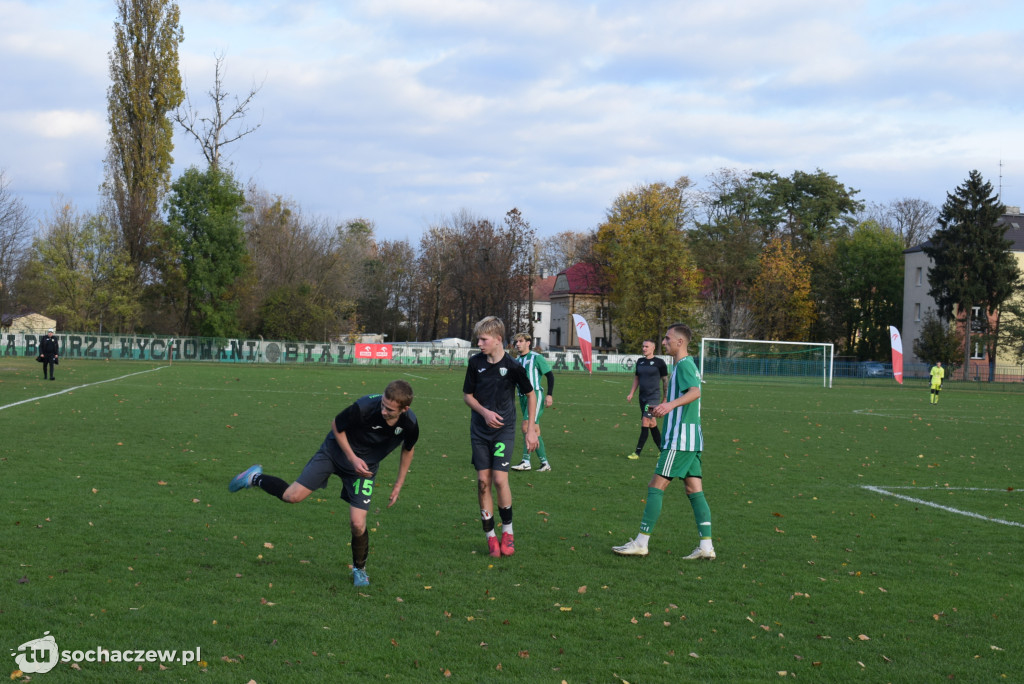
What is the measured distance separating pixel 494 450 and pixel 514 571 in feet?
3.34

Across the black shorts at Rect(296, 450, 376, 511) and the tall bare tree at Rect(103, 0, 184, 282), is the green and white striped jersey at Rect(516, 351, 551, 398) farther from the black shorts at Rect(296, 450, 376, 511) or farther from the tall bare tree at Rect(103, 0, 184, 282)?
the tall bare tree at Rect(103, 0, 184, 282)

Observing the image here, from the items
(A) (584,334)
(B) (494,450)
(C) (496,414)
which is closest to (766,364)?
(A) (584,334)

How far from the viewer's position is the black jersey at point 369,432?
607 centimetres

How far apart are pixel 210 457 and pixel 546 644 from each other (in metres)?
8.24

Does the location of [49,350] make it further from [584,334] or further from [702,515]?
[702,515]

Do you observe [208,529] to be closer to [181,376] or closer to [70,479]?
[70,479]

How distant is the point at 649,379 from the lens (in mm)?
13617

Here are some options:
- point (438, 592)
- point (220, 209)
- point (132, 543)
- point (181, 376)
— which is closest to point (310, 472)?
point (438, 592)

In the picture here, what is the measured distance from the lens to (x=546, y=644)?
5.13m

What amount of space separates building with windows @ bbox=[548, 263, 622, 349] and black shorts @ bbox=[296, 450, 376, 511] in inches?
2431

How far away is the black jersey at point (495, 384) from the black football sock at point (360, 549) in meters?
1.49

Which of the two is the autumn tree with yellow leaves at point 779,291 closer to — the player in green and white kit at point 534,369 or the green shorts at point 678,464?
the player in green and white kit at point 534,369

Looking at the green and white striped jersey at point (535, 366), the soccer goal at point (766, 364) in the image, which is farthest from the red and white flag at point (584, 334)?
the green and white striped jersey at point (535, 366)

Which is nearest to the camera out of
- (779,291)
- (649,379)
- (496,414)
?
(496,414)
